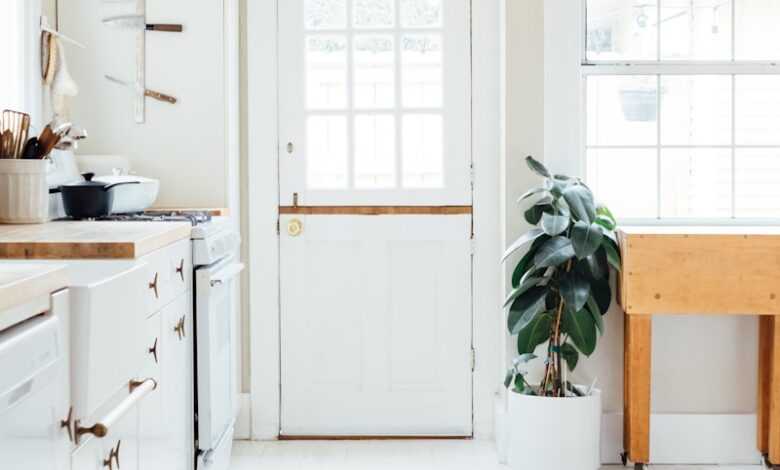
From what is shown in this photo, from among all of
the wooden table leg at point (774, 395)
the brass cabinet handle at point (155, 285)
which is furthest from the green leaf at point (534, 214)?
the brass cabinet handle at point (155, 285)

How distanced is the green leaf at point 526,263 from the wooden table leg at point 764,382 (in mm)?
877

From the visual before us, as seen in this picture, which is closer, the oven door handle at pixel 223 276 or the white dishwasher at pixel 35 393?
the white dishwasher at pixel 35 393

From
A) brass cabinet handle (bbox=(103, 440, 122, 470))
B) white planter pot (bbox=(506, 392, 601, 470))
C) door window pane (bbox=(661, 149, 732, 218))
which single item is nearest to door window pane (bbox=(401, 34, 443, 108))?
door window pane (bbox=(661, 149, 732, 218))

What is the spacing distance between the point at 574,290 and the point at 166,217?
1.38m

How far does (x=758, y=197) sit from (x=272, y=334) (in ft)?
6.59

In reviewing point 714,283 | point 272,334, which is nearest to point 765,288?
point 714,283

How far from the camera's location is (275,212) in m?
4.04

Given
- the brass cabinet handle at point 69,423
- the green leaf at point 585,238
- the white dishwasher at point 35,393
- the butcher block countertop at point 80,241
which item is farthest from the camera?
the green leaf at point 585,238

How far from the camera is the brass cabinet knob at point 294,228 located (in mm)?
4031

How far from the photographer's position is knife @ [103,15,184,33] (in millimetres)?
3831

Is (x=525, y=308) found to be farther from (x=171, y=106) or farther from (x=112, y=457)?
(x=112, y=457)

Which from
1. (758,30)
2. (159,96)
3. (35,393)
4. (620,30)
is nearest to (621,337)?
(620,30)

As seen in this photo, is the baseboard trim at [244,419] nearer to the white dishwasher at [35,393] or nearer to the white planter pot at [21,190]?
the white planter pot at [21,190]

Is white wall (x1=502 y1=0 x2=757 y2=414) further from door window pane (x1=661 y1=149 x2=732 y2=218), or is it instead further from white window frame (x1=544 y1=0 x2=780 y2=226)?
door window pane (x1=661 y1=149 x2=732 y2=218)
